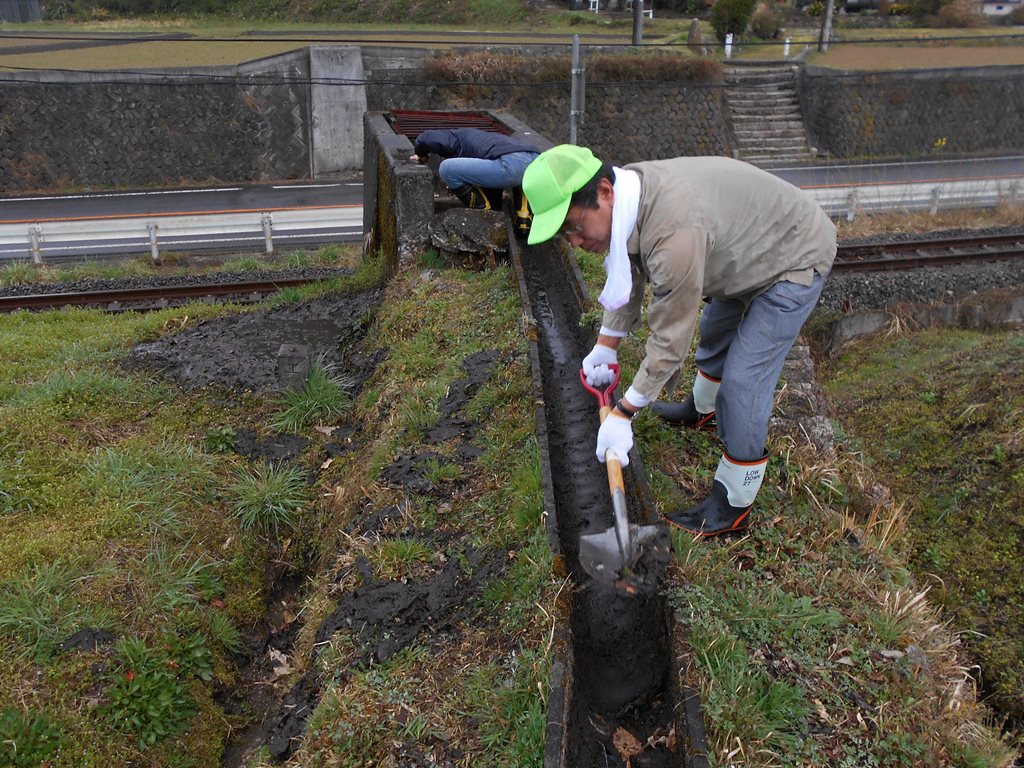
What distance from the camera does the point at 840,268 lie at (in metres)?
11.7

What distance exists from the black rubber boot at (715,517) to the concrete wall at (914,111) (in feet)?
72.9

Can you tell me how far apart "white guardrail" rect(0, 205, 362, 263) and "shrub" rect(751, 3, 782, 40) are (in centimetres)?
1825

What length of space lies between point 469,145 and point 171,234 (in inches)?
394

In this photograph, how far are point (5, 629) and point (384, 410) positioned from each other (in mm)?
2548

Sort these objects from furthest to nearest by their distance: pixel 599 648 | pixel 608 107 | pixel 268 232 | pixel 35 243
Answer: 1. pixel 608 107
2. pixel 268 232
3. pixel 35 243
4. pixel 599 648

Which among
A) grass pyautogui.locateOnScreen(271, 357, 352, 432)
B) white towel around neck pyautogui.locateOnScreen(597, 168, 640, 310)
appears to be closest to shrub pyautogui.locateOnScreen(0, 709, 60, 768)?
grass pyautogui.locateOnScreen(271, 357, 352, 432)

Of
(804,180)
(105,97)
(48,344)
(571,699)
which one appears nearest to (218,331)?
(48,344)

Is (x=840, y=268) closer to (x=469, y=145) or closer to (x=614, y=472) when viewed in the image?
(x=469, y=145)

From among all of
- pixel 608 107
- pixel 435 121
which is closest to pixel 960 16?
pixel 608 107

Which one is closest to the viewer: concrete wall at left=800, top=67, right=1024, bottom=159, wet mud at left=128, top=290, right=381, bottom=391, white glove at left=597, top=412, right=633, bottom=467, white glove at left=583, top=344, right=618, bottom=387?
white glove at left=597, top=412, right=633, bottom=467

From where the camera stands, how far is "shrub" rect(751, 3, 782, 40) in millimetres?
27047

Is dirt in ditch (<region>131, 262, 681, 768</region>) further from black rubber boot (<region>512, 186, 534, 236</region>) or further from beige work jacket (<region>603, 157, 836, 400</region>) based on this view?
black rubber boot (<region>512, 186, 534, 236</region>)

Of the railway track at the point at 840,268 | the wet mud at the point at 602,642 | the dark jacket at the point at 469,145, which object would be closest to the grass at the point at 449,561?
the wet mud at the point at 602,642

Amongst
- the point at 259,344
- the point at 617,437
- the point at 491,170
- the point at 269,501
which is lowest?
the point at 269,501
